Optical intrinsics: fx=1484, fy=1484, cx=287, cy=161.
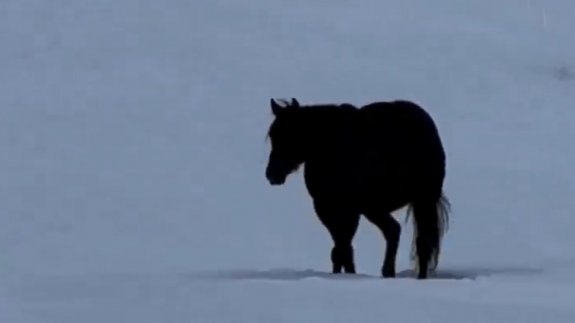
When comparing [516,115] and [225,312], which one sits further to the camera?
[516,115]

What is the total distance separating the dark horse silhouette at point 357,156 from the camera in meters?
7.60

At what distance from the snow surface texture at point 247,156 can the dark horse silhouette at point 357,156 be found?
1.67 feet

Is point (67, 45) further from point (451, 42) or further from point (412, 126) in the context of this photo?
point (412, 126)

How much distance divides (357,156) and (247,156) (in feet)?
24.4

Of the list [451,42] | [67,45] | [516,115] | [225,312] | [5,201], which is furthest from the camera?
[451,42]

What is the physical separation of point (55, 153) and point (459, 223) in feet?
14.3

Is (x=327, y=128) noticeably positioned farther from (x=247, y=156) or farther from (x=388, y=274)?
(x=247, y=156)

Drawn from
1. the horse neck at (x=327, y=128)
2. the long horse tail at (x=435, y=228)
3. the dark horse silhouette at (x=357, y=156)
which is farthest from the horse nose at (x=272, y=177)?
the long horse tail at (x=435, y=228)

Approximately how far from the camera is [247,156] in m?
15.0

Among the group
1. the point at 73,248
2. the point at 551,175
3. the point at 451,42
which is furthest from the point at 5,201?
the point at 451,42

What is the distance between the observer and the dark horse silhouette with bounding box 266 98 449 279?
7.60m

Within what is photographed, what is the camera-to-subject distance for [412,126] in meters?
7.61

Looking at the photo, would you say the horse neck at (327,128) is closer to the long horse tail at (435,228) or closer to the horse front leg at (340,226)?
the horse front leg at (340,226)

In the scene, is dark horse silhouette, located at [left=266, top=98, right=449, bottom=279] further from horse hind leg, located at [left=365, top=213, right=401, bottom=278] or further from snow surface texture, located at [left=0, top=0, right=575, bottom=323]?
snow surface texture, located at [left=0, top=0, right=575, bottom=323]
